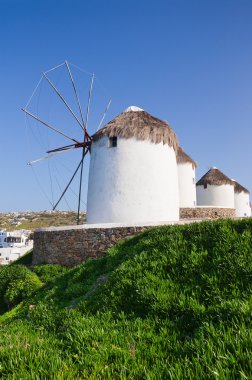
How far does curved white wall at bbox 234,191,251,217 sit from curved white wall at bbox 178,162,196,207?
36.1 ft

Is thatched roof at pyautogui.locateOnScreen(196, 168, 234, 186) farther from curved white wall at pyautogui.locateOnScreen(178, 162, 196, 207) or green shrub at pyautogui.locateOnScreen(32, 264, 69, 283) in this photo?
green shrub at pyautogui.locateOnScreen(32, 264, 69, 283)

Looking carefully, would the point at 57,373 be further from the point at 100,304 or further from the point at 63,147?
the point at 63,147

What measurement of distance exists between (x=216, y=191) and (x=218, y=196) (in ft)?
1.91

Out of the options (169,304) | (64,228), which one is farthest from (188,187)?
(169,304)

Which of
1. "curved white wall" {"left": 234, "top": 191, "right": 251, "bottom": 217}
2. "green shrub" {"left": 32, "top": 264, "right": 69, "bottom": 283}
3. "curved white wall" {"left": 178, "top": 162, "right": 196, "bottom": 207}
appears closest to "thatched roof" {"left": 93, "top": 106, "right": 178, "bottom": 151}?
"green shrub" {"left": 32, "top": 264, "right": 69, "bottom": 283}

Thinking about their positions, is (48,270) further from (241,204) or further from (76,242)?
(241,204)

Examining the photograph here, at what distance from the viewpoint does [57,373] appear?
9.57ft

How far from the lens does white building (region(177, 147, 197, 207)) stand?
93.9 ft

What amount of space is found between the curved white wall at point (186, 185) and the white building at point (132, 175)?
9.89 metres

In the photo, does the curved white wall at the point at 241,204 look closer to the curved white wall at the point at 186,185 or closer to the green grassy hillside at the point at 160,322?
the curved white wall at the point at 186,185

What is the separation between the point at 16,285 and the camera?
1352 cm

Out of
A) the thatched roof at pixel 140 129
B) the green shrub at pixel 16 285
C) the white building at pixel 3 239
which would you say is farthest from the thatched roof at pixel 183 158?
the white building at pixel 3 239

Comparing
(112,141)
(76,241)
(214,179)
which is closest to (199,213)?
(214,179)

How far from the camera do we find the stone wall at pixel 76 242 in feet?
46.5
